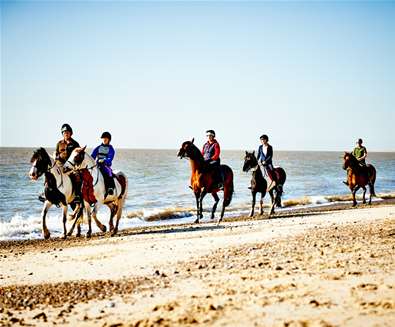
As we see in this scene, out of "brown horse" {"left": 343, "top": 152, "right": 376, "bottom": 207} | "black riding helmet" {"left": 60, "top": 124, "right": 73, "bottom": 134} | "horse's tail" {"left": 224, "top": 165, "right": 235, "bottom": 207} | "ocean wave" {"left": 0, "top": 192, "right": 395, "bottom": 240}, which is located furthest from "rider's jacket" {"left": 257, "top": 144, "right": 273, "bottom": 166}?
"black riding helmet" {"left": 60, "top": 124, "right": 73, "bottom": 134}

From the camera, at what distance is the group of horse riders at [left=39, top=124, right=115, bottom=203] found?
12.4 m

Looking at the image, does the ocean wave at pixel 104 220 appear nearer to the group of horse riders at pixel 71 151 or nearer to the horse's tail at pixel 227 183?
the horse's tail at pixel 227 183

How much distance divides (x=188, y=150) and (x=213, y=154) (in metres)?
1.28

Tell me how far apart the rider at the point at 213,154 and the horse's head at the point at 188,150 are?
0.85 m

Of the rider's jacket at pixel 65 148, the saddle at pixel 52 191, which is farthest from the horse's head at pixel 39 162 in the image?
the rider's jacket at pixel 65 148

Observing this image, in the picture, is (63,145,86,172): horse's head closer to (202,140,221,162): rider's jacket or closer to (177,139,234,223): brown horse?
(177,139,234,223): brown horse

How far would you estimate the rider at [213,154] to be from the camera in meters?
16.0

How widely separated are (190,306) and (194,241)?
16.4 feet

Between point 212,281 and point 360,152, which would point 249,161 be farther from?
point 212,281

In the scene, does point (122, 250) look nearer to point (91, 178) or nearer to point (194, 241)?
point (194, 241)

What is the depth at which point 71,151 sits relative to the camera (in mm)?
12711

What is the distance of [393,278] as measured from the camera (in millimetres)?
6035

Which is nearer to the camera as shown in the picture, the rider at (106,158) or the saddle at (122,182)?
the rider at (106,158)

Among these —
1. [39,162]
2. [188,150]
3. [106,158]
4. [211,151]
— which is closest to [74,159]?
[39,162]
